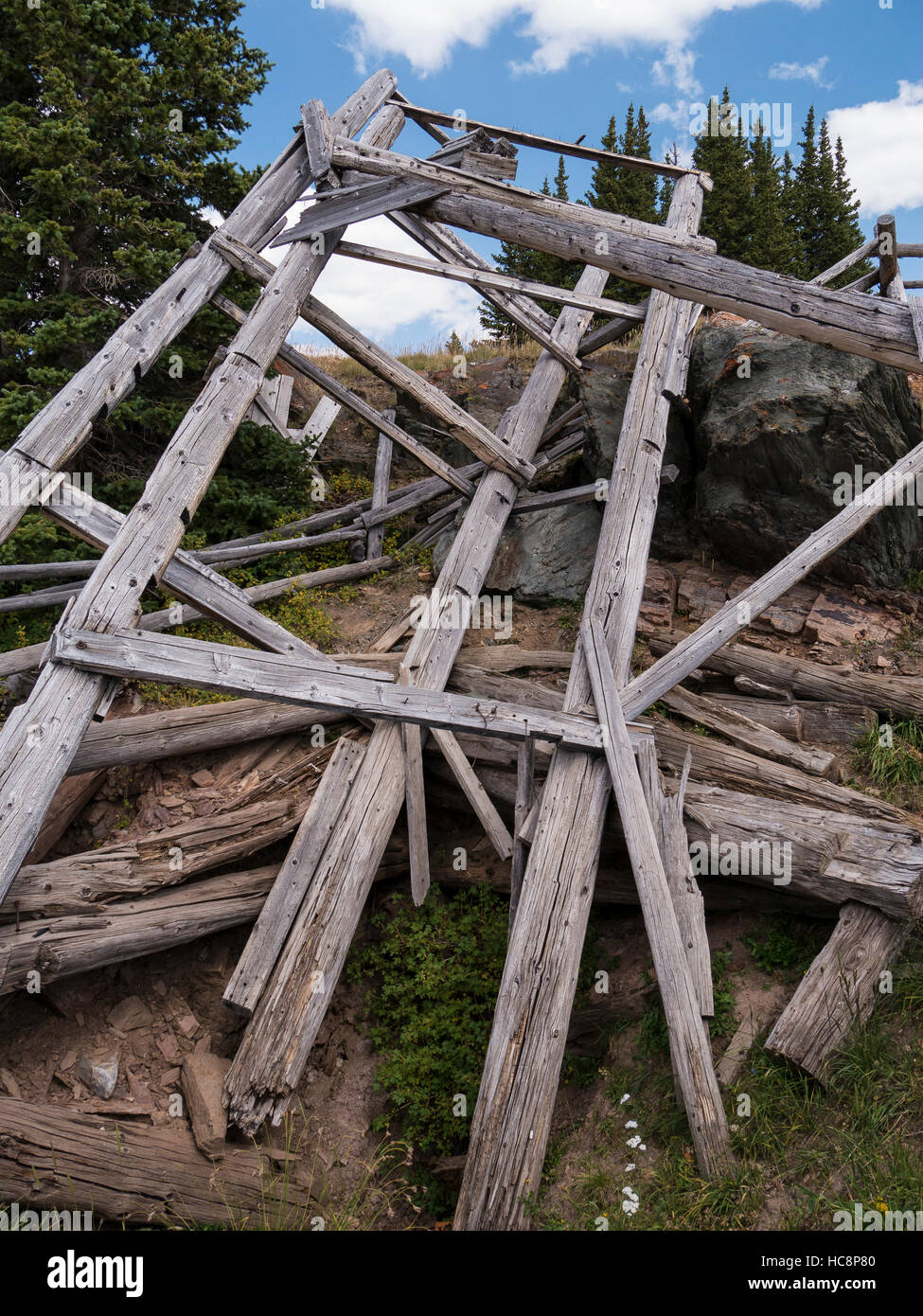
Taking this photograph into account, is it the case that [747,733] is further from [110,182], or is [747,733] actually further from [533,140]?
[110,182]

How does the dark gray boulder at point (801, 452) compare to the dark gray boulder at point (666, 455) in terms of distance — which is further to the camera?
the dark gray boulder at point (666, 455)

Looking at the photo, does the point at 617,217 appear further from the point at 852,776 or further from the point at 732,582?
the point at 852,776

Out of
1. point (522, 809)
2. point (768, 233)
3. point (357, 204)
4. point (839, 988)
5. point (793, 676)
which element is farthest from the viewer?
point (768, 233)

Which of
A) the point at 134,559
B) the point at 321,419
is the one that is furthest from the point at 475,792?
the point at 321,419

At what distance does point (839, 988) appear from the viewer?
5.07m

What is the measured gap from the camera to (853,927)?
17.5 feet

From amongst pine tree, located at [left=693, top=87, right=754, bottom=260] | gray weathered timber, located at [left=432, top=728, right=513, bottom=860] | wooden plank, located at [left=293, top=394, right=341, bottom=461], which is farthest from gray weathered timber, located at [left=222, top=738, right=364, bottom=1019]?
pine tree, located at [left=693, top=87, right=754, bottom=260]

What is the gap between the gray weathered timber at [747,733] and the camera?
6789 mm

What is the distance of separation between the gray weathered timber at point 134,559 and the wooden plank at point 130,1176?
53.3 inches

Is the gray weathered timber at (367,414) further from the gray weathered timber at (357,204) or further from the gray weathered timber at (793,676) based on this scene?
the gray weathered timber at (793,676)

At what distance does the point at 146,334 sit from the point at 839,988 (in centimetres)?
681

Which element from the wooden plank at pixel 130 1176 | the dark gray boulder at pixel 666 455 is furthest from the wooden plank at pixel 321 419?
the wooden plank at pixel 130 1176

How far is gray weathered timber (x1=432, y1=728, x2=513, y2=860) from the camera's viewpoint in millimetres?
6637

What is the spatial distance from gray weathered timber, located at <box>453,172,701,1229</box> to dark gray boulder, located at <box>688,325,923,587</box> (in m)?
3.55
